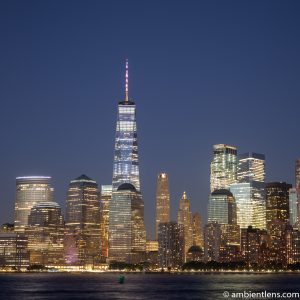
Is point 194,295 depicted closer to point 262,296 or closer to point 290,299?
point 262,296

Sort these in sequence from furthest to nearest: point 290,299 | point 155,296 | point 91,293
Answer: point 91,293 → point 155,296 → point 290,299

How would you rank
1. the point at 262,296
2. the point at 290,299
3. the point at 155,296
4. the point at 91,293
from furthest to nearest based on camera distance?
the point at 91,293
the point at 155,296
the point at 262,296
the point at 290,299

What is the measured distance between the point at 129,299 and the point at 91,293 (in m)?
23.5

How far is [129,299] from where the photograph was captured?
154 meters

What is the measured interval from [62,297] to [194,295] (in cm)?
2902

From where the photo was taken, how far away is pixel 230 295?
15750 cm

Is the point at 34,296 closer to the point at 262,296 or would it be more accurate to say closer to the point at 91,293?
the point at 91,293

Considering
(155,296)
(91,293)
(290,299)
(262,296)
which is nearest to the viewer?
(290,299)

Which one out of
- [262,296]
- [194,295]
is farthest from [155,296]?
[262,296]

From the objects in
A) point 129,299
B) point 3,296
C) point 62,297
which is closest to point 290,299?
point 129,299

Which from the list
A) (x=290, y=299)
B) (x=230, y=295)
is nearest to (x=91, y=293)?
(x=230, y=295)

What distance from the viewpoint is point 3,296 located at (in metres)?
165

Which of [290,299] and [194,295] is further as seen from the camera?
[194,295]

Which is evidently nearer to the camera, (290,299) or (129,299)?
(290,299)
